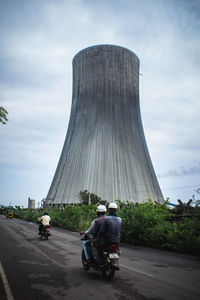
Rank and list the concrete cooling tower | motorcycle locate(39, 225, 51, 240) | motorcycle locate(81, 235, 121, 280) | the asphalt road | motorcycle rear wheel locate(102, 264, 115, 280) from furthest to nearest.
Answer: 1. the concrete cooling tower
2. motorcycle locate(39, 225, 51, 240)
3. motorcycle rear wheel locate(102, 264, 115, 280)
4. motorcycle locate(81, 235, 121, 280)
5. the asphalt road

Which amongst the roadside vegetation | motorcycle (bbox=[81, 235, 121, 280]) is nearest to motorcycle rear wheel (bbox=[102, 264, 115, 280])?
motorcycle (bbox=[81, 235, 121, 280])

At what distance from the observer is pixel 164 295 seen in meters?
3.87

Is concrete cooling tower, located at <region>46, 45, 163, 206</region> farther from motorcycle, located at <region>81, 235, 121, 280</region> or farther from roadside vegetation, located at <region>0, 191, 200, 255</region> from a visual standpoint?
motorcycle, located at <region>81, 235, 121, 280</region>

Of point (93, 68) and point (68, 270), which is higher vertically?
point (93, 68)

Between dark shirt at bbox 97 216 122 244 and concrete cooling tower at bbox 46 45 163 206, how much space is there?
2278 centimetres

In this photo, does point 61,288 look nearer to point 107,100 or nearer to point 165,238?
point 165,238

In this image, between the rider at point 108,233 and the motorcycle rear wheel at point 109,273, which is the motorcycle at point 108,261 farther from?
the rider at point 108,233

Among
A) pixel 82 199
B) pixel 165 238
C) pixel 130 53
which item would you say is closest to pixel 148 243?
pixel 165 238

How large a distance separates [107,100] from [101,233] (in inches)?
1020

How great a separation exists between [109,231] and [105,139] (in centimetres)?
2395

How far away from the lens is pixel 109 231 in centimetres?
500

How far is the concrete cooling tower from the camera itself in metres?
28.1

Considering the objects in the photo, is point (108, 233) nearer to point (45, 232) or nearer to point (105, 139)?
point (45, 232)

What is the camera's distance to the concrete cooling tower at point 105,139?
92.3 ft
